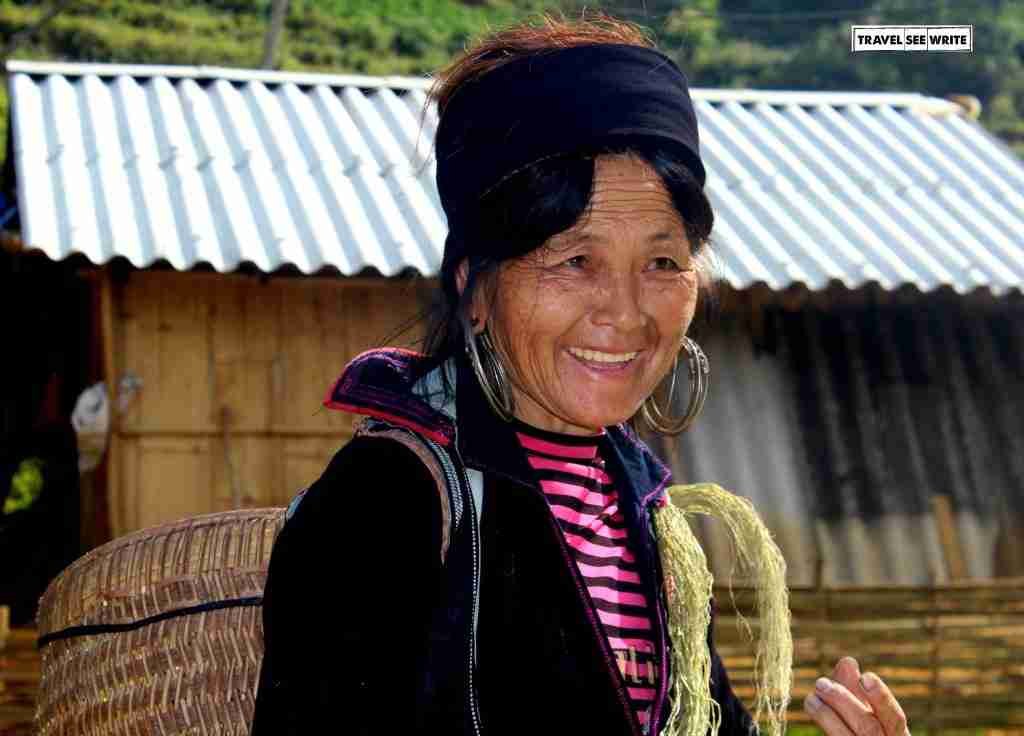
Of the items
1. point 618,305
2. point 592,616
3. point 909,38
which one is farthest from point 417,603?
point 909,38

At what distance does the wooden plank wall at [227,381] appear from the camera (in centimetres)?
693

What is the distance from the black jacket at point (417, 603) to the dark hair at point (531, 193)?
0.11 meters

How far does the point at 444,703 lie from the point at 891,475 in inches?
252

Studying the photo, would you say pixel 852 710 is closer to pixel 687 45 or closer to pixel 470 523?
pixel 470 523

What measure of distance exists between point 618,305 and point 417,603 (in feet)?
1.54

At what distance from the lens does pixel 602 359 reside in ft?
6.32

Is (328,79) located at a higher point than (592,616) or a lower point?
higher

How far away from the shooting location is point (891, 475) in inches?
305

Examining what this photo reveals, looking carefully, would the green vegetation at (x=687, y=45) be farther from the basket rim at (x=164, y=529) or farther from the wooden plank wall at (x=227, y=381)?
the basket rim at (x=164, y=529)

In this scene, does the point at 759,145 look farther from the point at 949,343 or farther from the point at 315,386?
the point at 315,386

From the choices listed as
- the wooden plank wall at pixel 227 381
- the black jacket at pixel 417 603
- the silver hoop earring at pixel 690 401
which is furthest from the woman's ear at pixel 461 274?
the wooden plank wall at pixel 227 381

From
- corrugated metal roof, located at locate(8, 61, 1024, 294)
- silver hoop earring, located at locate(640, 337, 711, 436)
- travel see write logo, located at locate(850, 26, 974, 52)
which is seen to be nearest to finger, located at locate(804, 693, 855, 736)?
silver hoop earring, located at locate(640, 337, 711, 436)

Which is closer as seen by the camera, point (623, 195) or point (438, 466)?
point (438, 466)

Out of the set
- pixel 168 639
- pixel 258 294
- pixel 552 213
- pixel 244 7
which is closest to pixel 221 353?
pixel 258 294
